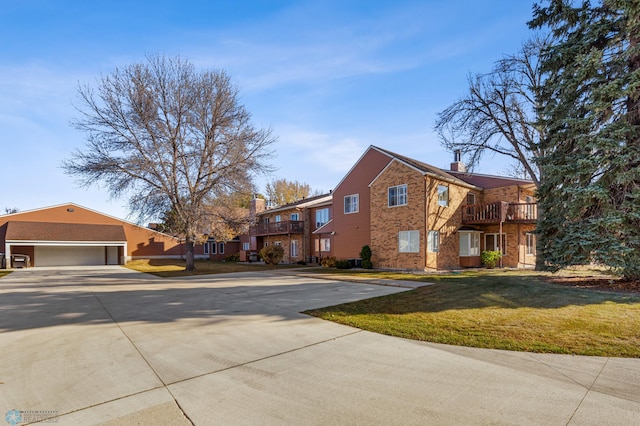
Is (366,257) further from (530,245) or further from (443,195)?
(530,245)

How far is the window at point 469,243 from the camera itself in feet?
69.4

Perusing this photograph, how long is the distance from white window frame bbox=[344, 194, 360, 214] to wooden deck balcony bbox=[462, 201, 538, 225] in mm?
7058

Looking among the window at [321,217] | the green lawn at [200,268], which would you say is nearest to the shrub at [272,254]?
the green lawn at [200,268]

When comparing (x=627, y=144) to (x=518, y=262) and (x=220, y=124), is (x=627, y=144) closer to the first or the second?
(x=518, y=262)

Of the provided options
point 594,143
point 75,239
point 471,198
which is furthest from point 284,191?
point 594,143

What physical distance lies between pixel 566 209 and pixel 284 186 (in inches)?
1808

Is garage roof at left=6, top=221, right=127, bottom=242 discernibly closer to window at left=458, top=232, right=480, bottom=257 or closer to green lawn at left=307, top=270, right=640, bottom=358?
window at left=458, top=232, right=480, bottom=257

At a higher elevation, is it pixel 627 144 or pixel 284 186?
pixel 284 186

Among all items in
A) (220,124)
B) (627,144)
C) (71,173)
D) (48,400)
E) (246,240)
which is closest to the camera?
(48,400)

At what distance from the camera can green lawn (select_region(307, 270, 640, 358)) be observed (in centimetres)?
546

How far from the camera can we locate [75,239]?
103 ft

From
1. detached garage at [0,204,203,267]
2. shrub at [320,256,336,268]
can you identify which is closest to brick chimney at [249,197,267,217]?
detached garage at [0,204,203,267]

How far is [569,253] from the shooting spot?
10.4 metres

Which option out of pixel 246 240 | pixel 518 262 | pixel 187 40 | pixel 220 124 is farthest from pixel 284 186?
pixel 187 40
